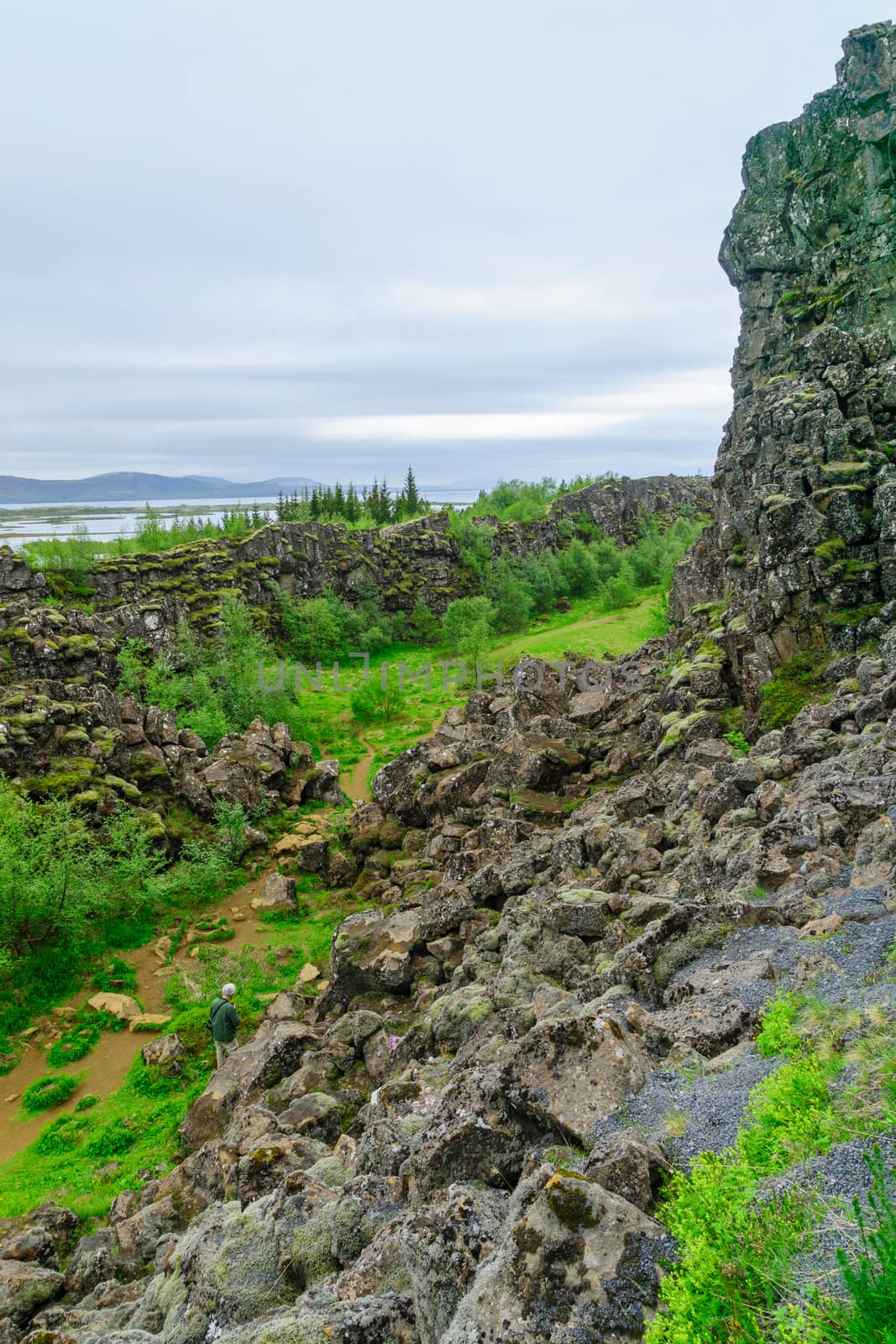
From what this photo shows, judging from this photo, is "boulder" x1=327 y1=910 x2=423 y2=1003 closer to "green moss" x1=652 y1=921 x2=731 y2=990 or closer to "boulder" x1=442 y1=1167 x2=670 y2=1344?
"green moss" x1=652 y1=921 x2=731 y2=990

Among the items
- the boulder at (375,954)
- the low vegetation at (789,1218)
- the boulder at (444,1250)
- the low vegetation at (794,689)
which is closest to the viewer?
the low vegetation at (789,1218)

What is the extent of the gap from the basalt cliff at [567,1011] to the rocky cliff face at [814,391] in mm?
181

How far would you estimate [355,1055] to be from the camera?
13.7 metres

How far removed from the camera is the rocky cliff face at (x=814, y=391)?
2325 cm

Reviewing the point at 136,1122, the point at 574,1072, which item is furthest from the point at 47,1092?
the point at 574,1072

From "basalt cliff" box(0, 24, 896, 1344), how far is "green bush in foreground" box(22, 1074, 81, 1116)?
1802 millimetres

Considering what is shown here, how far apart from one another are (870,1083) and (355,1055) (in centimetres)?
1080

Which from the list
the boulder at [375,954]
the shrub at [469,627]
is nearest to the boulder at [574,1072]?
the boulder at [375,954]

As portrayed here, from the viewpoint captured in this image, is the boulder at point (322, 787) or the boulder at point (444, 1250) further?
the boulder at point (322, 787)

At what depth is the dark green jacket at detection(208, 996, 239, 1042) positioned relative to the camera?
618 inches

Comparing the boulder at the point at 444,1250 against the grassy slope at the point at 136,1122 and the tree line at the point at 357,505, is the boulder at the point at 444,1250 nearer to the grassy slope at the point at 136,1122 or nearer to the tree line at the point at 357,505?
the grassy slope at the point at 136,1122

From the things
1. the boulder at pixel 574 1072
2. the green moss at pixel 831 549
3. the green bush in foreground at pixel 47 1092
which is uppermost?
the green moss at pixel 831 549

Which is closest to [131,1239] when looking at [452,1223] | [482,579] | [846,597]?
[452,1223]

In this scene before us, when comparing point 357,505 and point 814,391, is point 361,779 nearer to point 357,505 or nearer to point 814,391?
point 814,391
